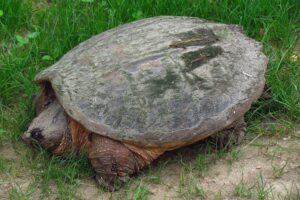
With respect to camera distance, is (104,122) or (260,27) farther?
(260,27)

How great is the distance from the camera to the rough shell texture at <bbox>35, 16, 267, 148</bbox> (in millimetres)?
3285

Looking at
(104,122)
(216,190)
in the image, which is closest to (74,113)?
(104,122)

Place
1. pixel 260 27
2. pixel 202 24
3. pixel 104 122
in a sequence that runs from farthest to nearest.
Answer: pixel 260 27 → pixel 202 24 → pixel 104 122

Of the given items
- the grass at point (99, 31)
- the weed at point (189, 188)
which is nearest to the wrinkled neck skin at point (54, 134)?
the grass at point (99, 31)

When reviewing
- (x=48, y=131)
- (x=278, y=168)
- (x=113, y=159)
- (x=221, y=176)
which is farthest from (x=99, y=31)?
(x=278, y=168)

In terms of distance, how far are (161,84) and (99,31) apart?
1149 millimetres

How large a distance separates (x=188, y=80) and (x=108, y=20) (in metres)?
1.24

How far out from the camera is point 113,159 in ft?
11.0

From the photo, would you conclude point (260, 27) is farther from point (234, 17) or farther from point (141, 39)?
point (141, 39)

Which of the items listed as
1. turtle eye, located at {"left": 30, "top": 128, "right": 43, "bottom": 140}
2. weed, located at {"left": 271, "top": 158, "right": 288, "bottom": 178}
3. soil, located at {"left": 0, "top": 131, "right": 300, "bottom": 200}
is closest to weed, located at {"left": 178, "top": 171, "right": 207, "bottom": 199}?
soil, located at {"left": 0, "top": 131, "right": 300, "bottom": 200}

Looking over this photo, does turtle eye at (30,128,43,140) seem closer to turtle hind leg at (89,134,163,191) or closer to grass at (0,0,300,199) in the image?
grass at (0,0,300,199)

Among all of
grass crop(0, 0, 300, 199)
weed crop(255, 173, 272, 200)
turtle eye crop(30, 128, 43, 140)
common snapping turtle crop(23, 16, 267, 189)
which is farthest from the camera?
grass crop(0, 0, 300, 199)

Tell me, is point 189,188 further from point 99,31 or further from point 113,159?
point 99,31

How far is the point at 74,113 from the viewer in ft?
10.9
